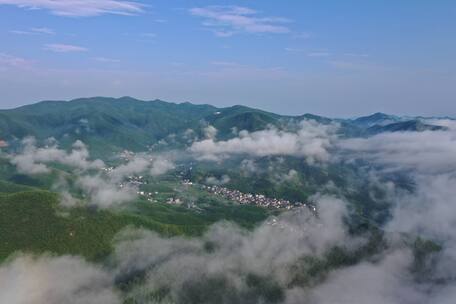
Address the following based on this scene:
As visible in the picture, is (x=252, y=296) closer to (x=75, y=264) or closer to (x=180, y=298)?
(x=180, y=298)

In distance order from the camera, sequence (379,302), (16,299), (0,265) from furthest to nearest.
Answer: (379,302)
(0,265)
(16,299)

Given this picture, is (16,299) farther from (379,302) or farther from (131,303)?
(379,302)

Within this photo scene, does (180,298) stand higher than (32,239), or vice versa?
(32,239)

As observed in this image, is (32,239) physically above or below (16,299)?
above

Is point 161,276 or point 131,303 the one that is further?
point 161,276

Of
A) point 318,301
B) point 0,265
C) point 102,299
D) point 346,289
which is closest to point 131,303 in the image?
point 102,299

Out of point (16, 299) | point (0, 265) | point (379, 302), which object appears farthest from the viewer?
point (379, 302)

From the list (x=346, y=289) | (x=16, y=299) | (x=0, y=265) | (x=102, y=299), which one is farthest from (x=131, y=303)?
(x=346, y=289)

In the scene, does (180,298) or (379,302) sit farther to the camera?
(379,302)
